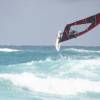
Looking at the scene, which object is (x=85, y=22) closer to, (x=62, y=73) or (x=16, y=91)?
(x=16, y=91)

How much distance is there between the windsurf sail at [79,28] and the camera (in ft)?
13.2

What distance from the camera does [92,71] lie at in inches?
770

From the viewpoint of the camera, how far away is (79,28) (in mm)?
4117

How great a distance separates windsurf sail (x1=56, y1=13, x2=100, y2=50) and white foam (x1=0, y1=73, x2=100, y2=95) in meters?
9.60

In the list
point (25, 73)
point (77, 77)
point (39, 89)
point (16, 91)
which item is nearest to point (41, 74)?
point (25, 73)

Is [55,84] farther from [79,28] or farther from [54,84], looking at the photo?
[79,28]

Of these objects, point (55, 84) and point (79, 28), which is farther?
point (55, 84)

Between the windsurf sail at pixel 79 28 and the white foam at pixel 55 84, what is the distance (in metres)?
9.60

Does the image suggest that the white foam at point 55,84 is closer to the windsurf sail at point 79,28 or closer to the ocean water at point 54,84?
the ocean water at point 54,84

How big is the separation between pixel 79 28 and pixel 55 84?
40.1 ft

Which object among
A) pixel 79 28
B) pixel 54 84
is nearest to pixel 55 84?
pixel 54 84

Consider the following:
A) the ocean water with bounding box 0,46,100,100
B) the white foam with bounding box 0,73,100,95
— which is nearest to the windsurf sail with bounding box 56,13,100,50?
the ocean water with bounding box 0,46,100,100

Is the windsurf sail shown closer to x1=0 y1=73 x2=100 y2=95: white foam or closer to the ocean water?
the ocean water

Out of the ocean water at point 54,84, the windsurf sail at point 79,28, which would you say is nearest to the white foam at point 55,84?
the ocean water at point 54,84
